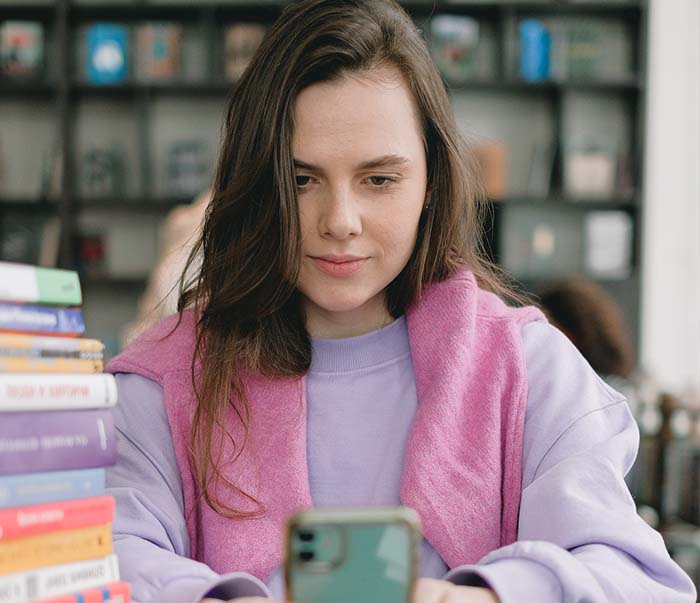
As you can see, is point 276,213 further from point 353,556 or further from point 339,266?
point 353,556

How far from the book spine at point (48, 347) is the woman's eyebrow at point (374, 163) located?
0.34m

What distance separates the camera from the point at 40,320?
2.48 feet

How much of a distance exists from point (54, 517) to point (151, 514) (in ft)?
0.97

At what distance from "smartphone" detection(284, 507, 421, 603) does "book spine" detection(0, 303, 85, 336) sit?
0.27m

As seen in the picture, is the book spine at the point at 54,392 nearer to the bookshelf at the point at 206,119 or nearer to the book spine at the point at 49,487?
the book spine at the point at 49,487

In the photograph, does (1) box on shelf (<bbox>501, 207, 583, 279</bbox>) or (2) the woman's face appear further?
(1) box on shelf (<bbox>501, 207, 583, 279</bbox>)

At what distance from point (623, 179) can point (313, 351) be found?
12.6ft

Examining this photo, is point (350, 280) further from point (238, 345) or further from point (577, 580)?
point (577, 580)

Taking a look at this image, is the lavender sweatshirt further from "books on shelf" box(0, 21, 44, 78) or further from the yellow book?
"books on shelf" box(0, 21, 44, 78)

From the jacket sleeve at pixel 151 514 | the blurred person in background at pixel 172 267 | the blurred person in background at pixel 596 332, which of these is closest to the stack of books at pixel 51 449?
the jacket sleeve at pixel 151 514

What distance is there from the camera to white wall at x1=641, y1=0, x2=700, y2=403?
477cm

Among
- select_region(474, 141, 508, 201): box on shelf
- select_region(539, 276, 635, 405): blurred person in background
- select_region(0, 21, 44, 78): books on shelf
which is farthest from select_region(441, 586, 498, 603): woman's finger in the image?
select_region(0, 21, 44, 78): books on shelf

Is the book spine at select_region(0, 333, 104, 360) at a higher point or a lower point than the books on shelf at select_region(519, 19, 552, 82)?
lower

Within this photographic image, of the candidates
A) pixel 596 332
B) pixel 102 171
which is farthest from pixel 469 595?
pixel 102 171
